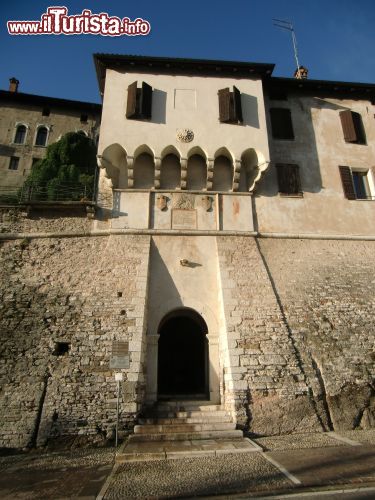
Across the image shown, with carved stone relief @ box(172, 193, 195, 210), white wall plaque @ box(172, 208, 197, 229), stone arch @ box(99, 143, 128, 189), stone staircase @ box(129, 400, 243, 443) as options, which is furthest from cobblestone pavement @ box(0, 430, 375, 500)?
stone arch @ box(99, 143, 128, 189)

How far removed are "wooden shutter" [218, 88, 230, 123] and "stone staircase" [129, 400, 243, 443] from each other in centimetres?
1075

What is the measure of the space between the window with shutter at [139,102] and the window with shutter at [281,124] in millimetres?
5911

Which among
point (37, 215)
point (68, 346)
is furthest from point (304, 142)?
point (68, 346)

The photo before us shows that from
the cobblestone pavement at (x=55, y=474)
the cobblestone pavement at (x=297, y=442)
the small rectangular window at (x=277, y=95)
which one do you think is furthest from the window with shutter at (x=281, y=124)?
the cobblestone pavement at (x=55, y=474)

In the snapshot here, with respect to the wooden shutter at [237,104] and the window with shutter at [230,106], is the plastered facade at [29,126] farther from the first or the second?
the wooden shutter at [237,104]

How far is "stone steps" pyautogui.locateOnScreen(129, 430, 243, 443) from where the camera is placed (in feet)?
25.5

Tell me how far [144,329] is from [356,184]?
38.2 ft

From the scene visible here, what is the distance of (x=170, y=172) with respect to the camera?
42.4ft

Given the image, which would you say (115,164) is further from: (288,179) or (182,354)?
(182,354)

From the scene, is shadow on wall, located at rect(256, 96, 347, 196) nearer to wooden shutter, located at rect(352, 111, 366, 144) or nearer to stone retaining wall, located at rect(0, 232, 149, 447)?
wooden shutter, located at rect(352, 111, 366, 144)

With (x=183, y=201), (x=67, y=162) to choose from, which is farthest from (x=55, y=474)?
(x=67, y=162)

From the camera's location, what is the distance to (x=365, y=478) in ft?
17.0

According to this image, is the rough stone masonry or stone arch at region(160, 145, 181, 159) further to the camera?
stone arch at region(160, 145, 181, 159)

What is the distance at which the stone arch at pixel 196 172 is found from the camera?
1290 centimetres
